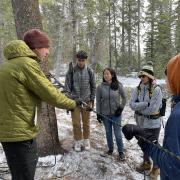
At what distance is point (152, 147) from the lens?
8.33ft

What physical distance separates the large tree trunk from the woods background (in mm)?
12434

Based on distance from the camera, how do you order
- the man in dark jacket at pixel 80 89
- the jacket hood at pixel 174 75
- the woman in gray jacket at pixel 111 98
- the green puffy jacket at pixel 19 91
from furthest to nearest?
the man in dark jacket at pixel 80 89 < the woman in gray jacket at pixel 111 98 < the green puffy jacket at pixel 19 91 < the jacket hood at pixel 174 75

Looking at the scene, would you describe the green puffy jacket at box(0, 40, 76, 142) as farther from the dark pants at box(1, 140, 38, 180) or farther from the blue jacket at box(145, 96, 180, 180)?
the blue jacket at box(145, 96, 180, 180)

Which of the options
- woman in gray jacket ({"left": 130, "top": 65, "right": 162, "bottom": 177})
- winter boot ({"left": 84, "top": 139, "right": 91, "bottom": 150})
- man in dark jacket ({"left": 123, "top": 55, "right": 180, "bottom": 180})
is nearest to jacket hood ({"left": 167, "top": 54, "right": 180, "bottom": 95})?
man in dark jacket ({"left": 123, "top": 55, "right": 180, "bottom": 180})

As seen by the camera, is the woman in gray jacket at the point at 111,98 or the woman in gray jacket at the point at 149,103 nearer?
the woman in gray jacket at the point at 149,103

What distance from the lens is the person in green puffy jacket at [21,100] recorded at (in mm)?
3375

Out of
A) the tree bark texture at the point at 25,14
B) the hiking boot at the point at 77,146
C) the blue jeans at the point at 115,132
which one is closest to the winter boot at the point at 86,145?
the hiking boot at the point at 77,146

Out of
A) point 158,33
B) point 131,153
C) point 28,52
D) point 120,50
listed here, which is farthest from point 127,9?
point 28,52

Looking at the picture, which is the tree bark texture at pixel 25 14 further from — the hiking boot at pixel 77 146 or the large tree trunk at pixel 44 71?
the hiking boot at pixel 77 146

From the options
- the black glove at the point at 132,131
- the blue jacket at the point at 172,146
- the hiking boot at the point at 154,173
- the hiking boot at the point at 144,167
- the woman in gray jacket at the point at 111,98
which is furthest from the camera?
the woman in gray jacket at the point at 111,98

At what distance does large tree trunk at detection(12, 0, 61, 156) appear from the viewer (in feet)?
18.6

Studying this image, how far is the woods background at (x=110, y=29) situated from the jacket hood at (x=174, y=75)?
16.2m

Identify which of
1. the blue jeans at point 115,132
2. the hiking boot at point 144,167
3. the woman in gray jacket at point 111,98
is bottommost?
the hiking boot at point 144,167

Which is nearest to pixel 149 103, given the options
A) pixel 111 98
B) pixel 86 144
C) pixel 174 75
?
pixel 111 98
